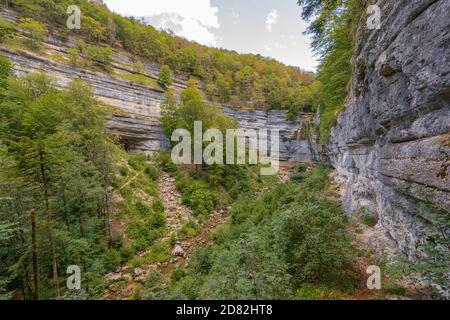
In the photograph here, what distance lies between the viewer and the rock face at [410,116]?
3416 mm

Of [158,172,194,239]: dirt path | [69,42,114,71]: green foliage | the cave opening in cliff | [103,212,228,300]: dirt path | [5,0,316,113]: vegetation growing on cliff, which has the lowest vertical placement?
[103,212,228,300]: dirt path

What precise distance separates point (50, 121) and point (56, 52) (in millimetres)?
13641

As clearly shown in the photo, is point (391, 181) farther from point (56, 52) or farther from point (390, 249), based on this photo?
point (56, 52)

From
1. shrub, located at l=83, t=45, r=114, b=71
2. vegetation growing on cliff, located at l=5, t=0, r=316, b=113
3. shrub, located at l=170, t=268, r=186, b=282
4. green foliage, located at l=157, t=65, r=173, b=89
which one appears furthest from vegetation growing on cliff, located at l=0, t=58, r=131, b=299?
vegetation growing on cliff, located at l=5, t=0, r=316, b=113

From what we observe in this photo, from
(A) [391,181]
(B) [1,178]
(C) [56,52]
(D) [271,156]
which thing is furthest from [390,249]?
(C) [56,52]

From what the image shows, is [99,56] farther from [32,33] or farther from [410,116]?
[410,116]

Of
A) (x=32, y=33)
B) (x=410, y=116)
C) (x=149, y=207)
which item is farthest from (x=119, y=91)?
(x=410, y=116)

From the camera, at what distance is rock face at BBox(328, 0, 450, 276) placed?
3.42 meters

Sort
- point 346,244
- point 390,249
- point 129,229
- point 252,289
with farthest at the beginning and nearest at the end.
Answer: point 129,229 < point 390,249 < point 346,244 < point 252,289

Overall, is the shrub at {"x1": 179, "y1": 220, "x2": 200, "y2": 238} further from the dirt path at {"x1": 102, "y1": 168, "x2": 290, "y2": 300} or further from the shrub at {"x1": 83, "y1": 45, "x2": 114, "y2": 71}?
the shrub at {"x1": 83, "y1": 45, "x2": 114, "y2": 71}

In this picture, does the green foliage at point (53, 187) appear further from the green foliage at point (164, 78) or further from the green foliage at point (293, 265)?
the green foliage at point (164, 78)

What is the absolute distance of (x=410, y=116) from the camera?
15.2ft

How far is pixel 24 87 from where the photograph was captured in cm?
1414

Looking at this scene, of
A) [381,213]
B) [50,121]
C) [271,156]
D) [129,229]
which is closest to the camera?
[381,213]
